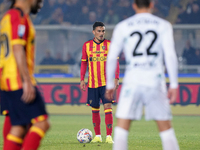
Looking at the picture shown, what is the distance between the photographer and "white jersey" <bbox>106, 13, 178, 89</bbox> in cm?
375

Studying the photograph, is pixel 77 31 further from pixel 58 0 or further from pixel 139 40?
pixel 139 40

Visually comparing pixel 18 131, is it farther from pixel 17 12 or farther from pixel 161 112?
pixel 161 112

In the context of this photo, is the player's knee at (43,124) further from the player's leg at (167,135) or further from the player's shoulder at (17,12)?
the player's leg at (167,135)

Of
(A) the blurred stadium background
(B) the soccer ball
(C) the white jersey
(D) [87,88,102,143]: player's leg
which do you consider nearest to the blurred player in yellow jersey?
(C) the white jersey

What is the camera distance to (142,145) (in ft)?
21.3

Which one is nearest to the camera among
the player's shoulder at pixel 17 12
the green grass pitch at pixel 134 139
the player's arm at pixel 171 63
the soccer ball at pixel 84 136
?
the player's shoulder at pixel 17 12

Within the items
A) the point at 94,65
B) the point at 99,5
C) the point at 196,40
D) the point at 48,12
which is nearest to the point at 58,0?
the point at 48,12

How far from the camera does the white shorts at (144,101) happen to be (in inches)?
147

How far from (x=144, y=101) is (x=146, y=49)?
18.8 inches

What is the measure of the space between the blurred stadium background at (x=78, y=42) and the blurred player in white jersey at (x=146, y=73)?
9.44m

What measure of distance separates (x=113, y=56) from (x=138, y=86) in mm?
380

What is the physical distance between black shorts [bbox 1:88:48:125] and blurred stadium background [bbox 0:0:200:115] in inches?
383

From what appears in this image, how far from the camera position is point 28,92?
3.47m

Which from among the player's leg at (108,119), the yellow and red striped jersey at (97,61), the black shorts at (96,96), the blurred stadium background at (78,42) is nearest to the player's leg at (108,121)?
the player's leg at (108,119)
